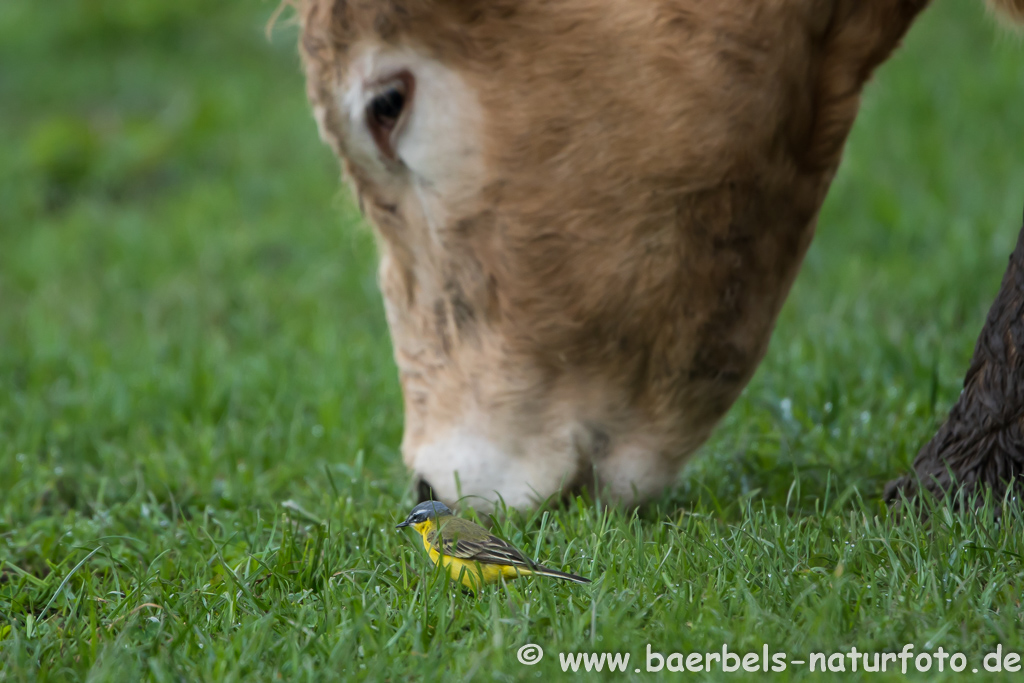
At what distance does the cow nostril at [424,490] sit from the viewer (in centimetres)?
297

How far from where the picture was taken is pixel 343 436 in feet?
12.9

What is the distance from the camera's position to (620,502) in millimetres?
2807

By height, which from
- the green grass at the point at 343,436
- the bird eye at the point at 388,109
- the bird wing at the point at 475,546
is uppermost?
the bird eye at the point at 388,109

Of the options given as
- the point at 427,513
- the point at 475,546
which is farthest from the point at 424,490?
the point at 475,546

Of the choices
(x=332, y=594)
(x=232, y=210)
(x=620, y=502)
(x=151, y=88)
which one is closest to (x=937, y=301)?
(x=620, y=502)

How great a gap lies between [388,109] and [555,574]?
1.22 metres

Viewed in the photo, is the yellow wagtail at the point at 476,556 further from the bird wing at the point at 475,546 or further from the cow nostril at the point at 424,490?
the cow nostril at the point at 424,490

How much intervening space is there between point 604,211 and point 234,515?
4.40 ft

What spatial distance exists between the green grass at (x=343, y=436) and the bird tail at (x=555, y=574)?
3 cm

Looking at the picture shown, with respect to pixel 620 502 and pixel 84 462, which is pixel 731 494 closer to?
pixel 620 502

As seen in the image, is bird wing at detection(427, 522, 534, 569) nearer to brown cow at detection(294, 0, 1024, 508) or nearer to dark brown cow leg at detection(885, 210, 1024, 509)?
brown cow at detection(294, 0, 1024, 508)

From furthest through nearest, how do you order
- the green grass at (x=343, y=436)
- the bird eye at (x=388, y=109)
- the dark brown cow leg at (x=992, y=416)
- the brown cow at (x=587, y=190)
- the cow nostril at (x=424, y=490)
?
1. the cow nostril at (x=424, y=490)
2. the bird eye at (x=388, y=109)
3. the brown cow at (x=587, y=190)
4. the dark brown cow leg at (x=992, y=416)
5. the green grass at (x=343, y=436)

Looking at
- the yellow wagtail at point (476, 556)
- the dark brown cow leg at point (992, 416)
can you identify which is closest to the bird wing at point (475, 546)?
the yellow wagtail at point (476, 556)

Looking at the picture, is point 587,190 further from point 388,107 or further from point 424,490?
point 424,490
